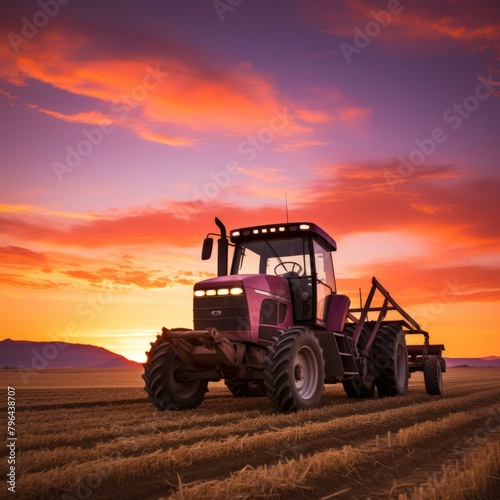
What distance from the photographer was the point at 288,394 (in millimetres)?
8344

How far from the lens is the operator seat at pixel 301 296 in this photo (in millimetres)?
10305

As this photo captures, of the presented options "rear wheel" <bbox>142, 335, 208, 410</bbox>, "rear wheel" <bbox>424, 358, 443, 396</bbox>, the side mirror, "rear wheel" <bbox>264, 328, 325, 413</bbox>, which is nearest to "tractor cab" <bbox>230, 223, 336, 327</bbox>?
the side mirror

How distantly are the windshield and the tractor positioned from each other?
0.06 ft

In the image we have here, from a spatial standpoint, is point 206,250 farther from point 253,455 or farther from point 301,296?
point 253,455

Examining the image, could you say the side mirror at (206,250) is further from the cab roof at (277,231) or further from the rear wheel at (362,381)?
the rear wheel at (362,381)

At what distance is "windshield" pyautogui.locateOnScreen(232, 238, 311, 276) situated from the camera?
1047 centimetres

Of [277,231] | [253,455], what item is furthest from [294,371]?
[253,455]

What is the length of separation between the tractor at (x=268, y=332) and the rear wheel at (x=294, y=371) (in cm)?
1

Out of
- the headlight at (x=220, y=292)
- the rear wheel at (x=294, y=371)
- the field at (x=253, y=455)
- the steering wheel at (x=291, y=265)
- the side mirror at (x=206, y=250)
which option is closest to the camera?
the field at (x=253, y=455)

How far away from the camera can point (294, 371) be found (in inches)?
350

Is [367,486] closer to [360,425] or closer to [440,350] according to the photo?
[360,425]

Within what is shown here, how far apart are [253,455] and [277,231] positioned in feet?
18.1

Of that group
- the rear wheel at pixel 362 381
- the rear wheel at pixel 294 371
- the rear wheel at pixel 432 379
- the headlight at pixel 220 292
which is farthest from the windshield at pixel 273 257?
the rear wheel at pixel 432 379

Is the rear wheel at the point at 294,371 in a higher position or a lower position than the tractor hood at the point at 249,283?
lower
